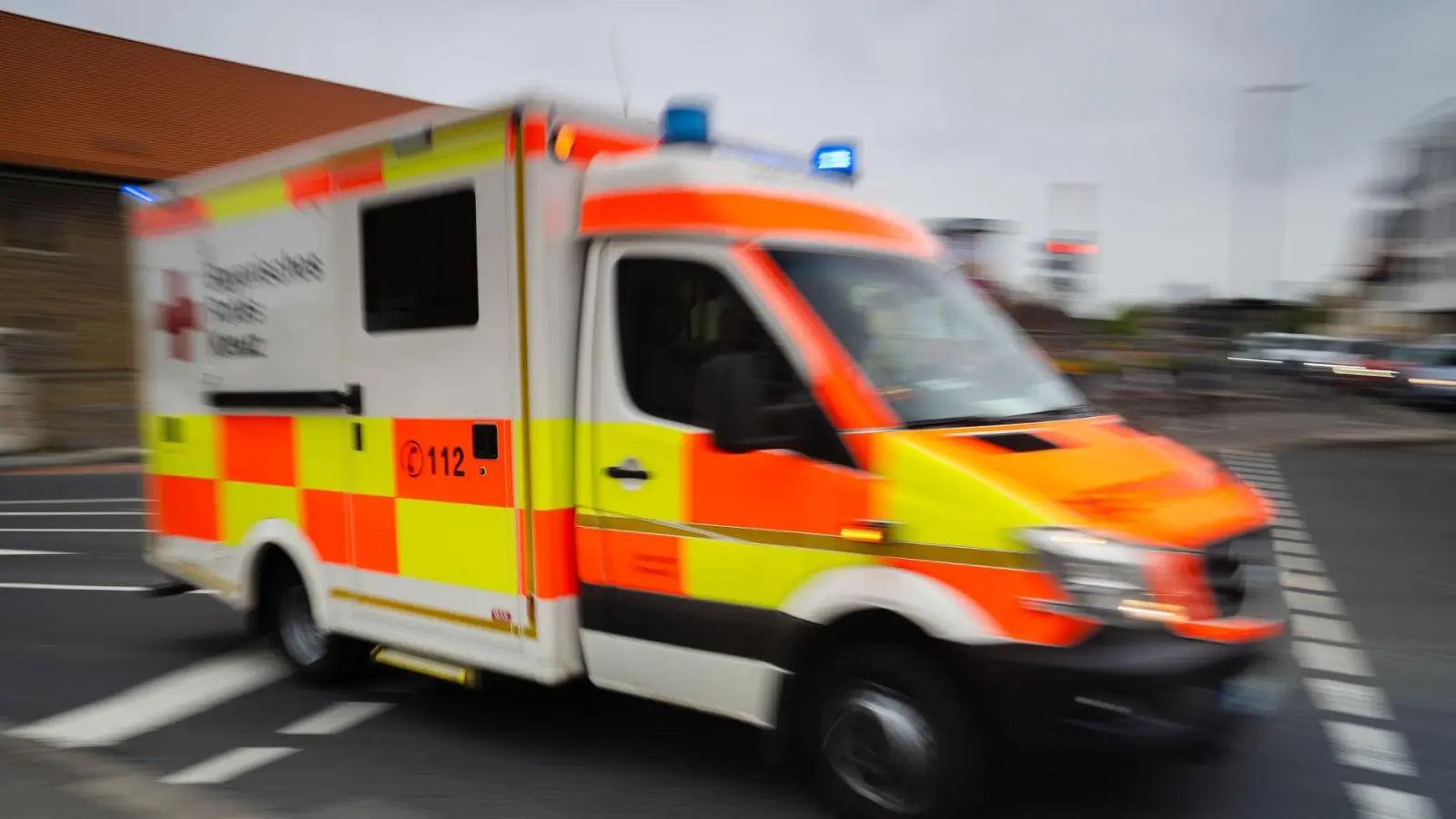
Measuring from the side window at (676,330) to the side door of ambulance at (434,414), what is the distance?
1.70 feet

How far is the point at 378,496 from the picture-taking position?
533 cm

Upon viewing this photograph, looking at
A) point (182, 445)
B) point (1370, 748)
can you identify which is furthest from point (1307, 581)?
point (182, 445)

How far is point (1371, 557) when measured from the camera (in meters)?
9.41

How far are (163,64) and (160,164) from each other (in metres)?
3.76

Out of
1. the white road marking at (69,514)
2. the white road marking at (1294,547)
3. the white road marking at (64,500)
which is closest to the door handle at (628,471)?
the white road marking at (1294,547)

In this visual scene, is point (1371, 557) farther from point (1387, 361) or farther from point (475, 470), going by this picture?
point (1387, 361)

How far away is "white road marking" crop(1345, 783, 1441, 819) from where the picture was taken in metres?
4.18

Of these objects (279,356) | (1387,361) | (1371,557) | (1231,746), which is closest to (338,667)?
(279,356)

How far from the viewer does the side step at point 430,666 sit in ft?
16.6

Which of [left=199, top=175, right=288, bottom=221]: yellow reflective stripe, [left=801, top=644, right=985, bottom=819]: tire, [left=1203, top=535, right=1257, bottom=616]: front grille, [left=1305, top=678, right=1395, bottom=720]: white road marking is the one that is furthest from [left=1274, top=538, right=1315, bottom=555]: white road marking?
[left=199, top=175, right=288, bottom=221]: yellow reflective stripe

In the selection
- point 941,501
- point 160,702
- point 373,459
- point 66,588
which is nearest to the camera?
point 941,501

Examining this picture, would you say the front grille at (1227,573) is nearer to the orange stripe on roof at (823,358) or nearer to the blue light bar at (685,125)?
the orange stripe on roof at (823,358)

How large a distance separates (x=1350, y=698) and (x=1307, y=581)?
3099mm

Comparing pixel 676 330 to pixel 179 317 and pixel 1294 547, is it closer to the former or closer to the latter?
pixel 179 317
